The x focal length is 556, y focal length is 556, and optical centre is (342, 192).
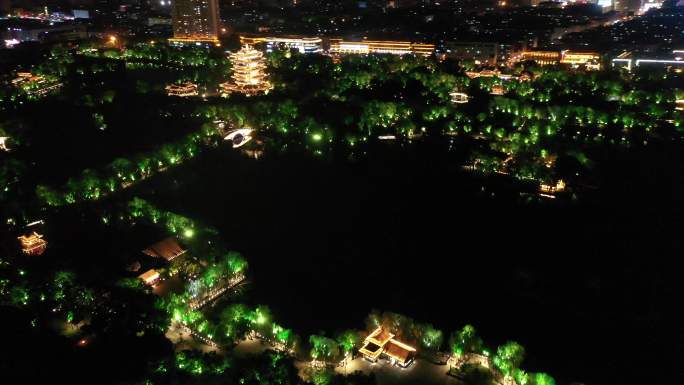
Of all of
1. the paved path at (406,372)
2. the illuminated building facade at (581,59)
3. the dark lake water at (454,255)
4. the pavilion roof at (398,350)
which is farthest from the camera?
the illuminated building facade at (581,59)

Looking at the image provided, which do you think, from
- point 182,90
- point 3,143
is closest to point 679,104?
point 182,90

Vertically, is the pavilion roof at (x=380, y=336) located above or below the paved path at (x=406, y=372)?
above

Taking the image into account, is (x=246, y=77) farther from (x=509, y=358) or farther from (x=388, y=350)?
(x=509, y=358)

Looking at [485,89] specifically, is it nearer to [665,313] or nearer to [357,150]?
[357,150]

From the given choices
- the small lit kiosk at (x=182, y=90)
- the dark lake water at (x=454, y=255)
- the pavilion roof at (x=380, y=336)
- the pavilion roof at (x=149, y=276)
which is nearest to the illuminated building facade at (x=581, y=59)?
the dark lake water at (x=454, y=255)

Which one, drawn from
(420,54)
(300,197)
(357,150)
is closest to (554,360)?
(300,197)

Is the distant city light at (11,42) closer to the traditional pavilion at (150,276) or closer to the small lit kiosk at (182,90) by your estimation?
the small lit kiosk at (182,90)

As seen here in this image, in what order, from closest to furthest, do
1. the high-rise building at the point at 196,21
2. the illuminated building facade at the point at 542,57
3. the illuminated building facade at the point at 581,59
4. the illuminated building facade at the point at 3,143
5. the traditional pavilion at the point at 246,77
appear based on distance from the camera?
1. the illuminated building facade at the point at 3,143
2. the traditional pavilion at the point at 246,77
3. the illuminated building facade at the point at 581,59
4. the illuminated building facade at the point at 542,57
5. the high-rise building at the point at 196,21
